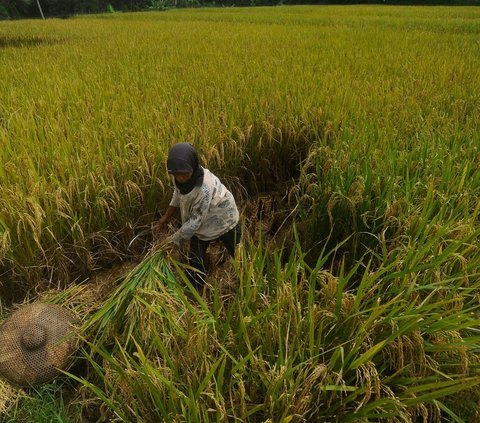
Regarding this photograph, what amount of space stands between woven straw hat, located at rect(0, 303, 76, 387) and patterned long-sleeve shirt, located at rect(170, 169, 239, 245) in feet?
2.02

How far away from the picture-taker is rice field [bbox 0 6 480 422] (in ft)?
3.46

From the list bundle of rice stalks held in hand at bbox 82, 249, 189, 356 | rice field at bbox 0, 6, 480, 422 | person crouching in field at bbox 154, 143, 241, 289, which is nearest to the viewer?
rice field at bbox 0, 6, 480, 422

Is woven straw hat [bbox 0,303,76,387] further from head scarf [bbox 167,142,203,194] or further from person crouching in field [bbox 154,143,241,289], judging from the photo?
head scarf [bbox 167,142,203,194]

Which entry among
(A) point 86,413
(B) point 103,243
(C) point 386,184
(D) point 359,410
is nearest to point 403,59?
(C) point 386,184

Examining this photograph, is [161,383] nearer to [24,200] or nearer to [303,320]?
[303,320]

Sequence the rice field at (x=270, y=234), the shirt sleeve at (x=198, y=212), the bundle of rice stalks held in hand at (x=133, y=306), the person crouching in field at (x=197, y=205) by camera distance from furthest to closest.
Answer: the shirt sleeve at (x=198, y=212) → the person crouching in field at (x=197, y=205) → the bundle of rice stalks held in hand at (x=133, y=306) → the rice field at (x=270, y=234)

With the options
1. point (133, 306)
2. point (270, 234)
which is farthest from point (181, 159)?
point (270, 234)

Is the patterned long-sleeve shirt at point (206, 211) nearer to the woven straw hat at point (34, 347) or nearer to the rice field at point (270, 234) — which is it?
the rice field at point (270, 234)

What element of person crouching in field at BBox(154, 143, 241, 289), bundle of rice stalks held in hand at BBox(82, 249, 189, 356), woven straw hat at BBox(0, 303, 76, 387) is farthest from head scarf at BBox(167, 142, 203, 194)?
woven straw hat at BBox(0, 303, 76, 387)

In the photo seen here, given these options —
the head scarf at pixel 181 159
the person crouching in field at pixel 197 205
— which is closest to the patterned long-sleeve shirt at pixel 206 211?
the person crouching in field at pixel 197 205

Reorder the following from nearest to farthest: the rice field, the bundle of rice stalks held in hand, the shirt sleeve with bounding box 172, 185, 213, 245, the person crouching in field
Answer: the rice field, the bundle of rice stalks held in hand, the person crouching in field, the shirt sleeve with bounding box 172, 185, 213, 245

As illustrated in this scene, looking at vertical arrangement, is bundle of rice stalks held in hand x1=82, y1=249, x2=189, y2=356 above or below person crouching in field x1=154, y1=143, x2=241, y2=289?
below

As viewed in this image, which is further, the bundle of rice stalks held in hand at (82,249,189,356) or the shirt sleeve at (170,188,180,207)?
the shirt sleeve at (170,188,180,207)

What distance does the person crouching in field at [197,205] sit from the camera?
4.89 feet
